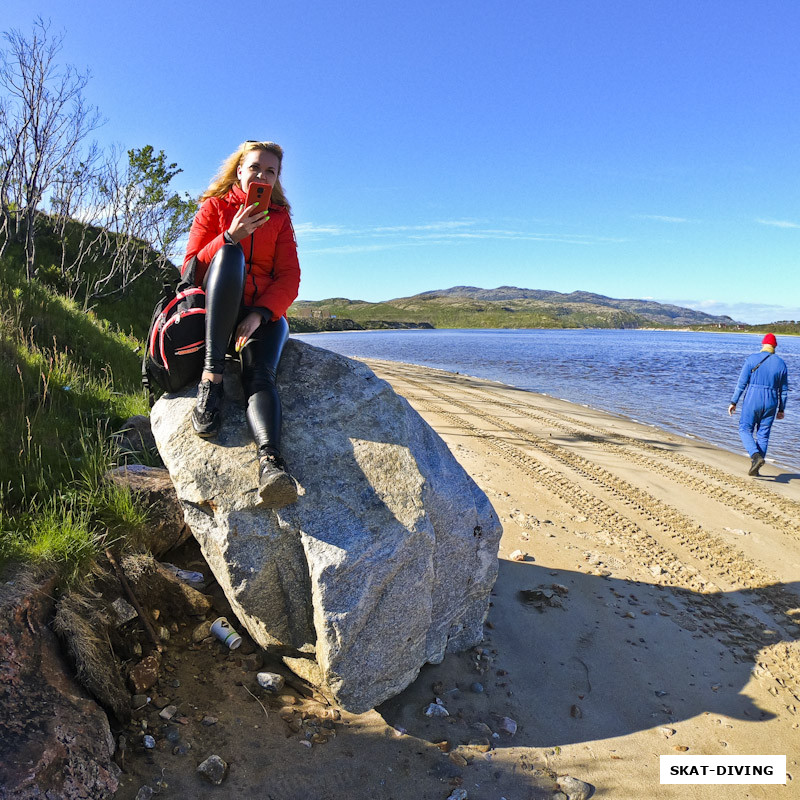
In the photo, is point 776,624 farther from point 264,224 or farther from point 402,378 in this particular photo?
point 402,378

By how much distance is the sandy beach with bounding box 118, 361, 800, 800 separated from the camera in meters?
2.83

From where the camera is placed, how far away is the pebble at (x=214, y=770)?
2548 mm

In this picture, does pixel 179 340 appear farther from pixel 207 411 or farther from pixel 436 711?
pixel 436 711

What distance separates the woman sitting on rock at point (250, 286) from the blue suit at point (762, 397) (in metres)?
9.01

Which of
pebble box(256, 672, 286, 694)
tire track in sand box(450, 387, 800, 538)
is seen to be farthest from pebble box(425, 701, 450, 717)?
tire track in sand box(450, 387, 800, 538)

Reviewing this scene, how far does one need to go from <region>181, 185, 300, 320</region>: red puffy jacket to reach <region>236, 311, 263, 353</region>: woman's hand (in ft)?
0.47

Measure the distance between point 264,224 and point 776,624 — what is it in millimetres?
5419

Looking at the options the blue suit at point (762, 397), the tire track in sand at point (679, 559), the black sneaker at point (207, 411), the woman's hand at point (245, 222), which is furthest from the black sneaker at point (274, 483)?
the blue suit at point (762, 397)

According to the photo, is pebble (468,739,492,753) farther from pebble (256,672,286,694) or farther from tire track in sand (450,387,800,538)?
tire track in sand (450,387,800,538)

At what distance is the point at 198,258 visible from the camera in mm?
3889

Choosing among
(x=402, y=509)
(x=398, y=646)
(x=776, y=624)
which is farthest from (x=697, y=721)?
(x=402, y=509)

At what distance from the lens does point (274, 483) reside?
3035 mm

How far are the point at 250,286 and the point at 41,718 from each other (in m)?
2.83

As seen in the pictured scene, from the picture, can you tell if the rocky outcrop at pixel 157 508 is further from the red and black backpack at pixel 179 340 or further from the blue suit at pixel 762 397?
the blue suit at pixel 762 397
